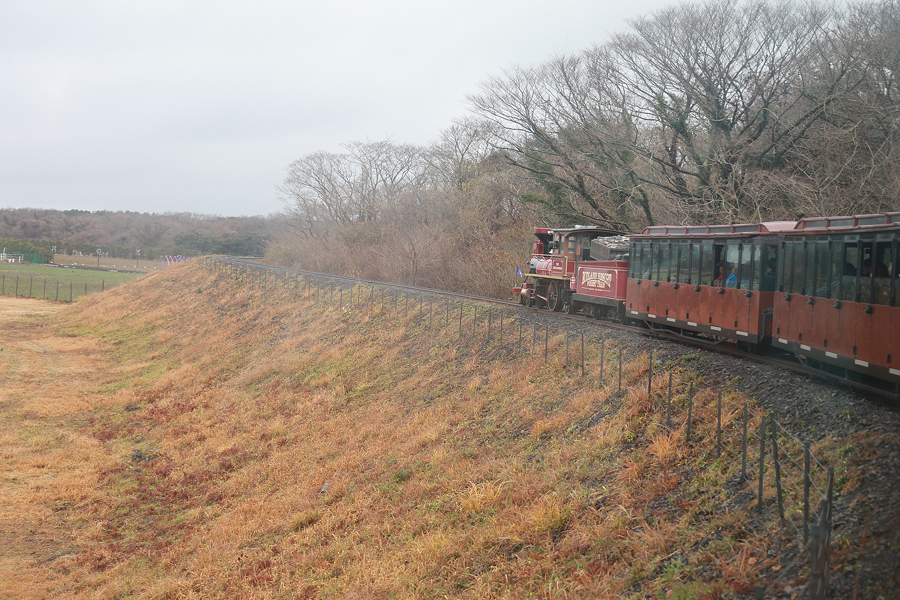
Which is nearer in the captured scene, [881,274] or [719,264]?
[881,274]

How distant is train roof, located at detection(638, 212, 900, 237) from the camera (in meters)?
9.03

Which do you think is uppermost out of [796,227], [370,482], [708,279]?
[796,227]

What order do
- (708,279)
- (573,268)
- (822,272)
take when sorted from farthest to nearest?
(573,268) < (708,279) < (822,272)

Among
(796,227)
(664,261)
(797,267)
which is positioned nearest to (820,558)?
(797,267)

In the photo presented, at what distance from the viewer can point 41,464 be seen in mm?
16297

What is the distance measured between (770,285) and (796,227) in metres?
1.33

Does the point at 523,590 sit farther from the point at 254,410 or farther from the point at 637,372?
the point at 254,410

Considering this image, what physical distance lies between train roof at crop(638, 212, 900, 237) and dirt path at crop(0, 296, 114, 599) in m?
14.6

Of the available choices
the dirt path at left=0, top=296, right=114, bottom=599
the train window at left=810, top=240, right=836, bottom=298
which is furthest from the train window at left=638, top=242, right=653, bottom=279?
the dirt path at left=0, top=296, right=114, bottom=599

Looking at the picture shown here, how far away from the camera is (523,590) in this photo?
726cm

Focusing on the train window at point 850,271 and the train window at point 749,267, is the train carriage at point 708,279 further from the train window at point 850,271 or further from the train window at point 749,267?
the train window at point 850,271

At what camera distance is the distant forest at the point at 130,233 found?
11106 cm

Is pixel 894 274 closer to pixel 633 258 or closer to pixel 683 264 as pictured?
pixel 683 264

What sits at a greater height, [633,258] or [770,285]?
[633,258]
